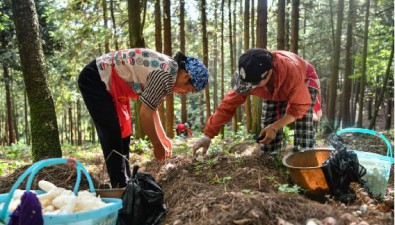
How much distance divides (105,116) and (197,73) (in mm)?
1057

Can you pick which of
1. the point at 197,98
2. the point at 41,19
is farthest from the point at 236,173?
the point at 197,98

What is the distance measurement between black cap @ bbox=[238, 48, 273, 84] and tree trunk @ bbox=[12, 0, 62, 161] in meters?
2.96

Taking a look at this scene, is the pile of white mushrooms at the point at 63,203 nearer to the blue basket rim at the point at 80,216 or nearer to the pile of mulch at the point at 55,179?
the blue basket rim at the point at 80,216

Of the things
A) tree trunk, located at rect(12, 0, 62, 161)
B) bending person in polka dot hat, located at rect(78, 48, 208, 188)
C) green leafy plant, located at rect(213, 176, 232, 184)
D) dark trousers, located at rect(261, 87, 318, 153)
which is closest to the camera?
bending person in polka dot hat, located at rect(78, 48, 208, 188)

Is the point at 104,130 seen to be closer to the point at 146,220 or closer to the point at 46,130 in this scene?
the point at 146,220

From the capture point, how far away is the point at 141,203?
2.87 m

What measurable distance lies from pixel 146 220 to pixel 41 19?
16.1 metres

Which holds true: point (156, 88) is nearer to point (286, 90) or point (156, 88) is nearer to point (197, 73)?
point (197, 73)

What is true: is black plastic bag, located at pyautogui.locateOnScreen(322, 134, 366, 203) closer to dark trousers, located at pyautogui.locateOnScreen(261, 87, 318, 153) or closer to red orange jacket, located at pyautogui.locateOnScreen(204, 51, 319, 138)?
red orange jacket, located at pyautogui.locateOnScreen(204, 51, 319, 138)

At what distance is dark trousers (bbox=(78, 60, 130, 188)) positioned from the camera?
3.48 metres

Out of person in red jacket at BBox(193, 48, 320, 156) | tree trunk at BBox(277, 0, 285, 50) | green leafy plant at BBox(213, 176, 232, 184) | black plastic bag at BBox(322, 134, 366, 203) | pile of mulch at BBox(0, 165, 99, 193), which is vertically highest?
tree trunk at BBox(277, 0, 285, 50)

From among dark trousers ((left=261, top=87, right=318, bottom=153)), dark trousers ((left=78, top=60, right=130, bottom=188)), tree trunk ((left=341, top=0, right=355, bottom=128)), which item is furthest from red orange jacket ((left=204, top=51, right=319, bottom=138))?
tree trunk ((left=341, top=0, right=355, bottom=128))

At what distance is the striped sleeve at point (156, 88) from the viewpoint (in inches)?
125

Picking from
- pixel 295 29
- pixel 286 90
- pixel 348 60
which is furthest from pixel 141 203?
pixel 348 60
